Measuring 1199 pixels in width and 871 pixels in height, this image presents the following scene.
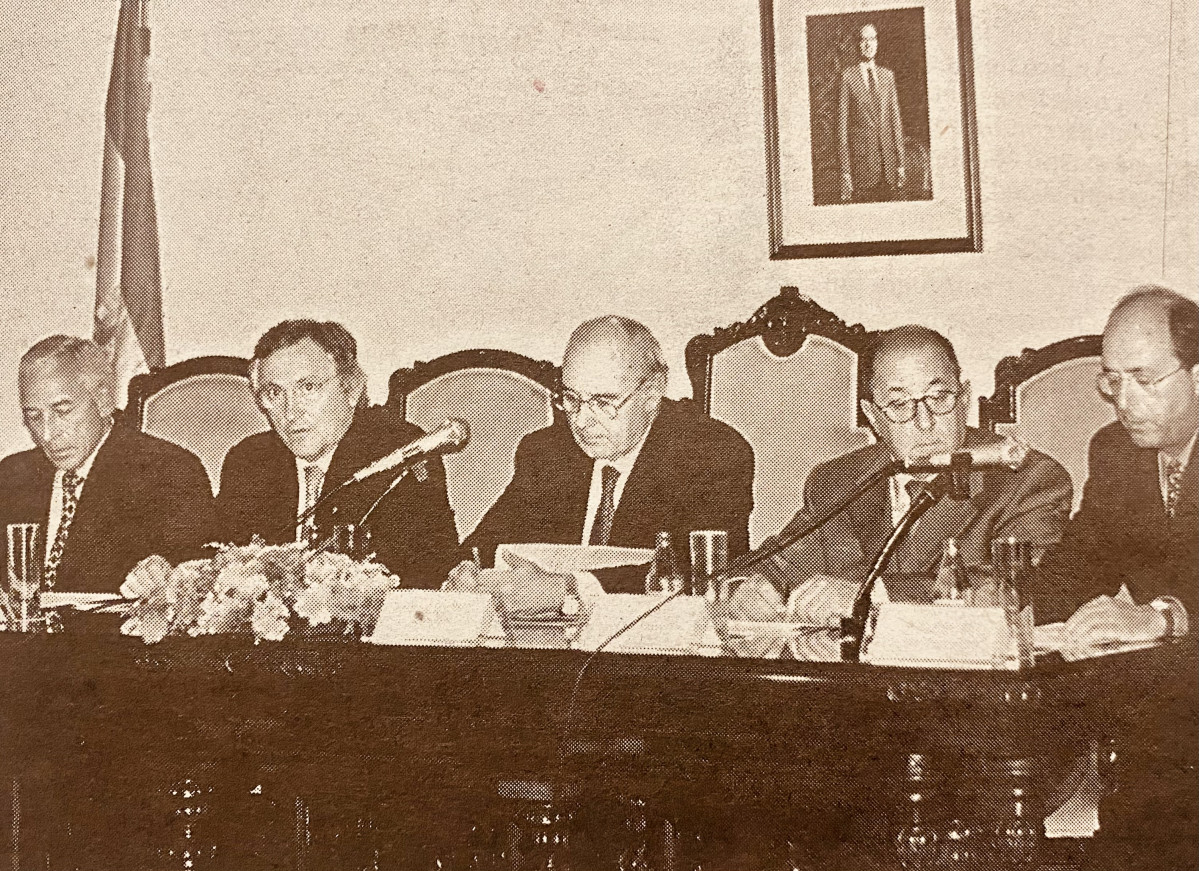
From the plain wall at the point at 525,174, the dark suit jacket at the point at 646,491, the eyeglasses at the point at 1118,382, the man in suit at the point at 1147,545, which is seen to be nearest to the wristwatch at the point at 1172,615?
the man in suit at the point at 1147,545

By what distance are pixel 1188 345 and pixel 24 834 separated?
9.18 ft

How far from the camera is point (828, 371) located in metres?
2.65

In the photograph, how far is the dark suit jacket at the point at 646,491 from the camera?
2.66 metres

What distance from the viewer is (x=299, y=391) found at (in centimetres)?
289

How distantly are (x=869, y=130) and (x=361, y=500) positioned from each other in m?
1.42

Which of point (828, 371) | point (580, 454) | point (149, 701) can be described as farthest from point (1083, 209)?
point (149, 701)

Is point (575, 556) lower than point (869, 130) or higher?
lower

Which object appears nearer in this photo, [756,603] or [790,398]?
[756,603]

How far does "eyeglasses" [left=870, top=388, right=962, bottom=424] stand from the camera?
260 centimetres

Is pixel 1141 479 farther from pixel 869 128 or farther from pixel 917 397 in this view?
pixel 869 128

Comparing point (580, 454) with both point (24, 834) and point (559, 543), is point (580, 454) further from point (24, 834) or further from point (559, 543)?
point (24, 834)

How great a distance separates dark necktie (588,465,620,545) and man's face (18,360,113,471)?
1.24m

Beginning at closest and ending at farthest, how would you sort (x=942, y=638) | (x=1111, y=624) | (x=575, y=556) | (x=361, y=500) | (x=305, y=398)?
1. (x=942, y=638)
2. (x=1111, y=624)
3. (x=575, y=556)
4. (x=361, y=500)
5. (x=305, y=398)

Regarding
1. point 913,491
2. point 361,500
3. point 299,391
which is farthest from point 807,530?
point 299,391
